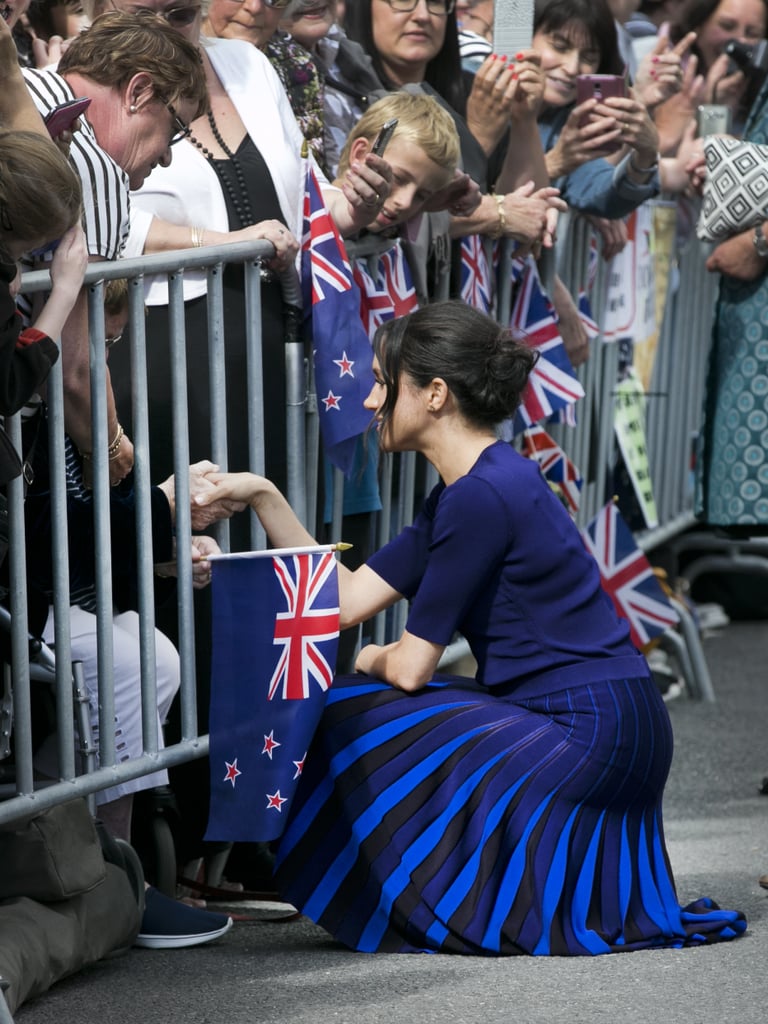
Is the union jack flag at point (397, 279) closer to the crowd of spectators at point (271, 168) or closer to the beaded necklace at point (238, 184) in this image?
the crowd of spectators at point (271, 168)

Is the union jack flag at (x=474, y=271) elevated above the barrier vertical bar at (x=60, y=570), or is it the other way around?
the union jack flag at (x=474, y=271)

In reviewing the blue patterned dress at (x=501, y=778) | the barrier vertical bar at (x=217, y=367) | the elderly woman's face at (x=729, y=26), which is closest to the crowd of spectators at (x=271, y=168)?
the barrier vertical bar at (x=217, y=367)

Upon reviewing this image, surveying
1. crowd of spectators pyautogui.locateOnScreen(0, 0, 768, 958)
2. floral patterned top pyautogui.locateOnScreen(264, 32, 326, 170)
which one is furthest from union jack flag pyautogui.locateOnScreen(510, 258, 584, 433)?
floral patterned top pyautogui.locateOnScreen(264, 32, 326, 170)

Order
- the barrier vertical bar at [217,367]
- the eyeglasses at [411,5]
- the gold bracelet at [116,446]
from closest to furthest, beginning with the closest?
1. the gold bracelet at [116,446]
2. the barrier vertical bar at [217,367]
3. the eyeglasses at [411,5]

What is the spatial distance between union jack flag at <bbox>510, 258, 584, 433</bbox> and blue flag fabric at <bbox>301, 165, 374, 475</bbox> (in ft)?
3.87

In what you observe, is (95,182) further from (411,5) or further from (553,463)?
(553,463)

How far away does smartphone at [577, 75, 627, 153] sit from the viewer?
5520 millimetres

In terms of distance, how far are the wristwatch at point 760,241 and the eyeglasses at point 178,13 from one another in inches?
75.9

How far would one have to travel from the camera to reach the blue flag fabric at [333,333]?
405 cm

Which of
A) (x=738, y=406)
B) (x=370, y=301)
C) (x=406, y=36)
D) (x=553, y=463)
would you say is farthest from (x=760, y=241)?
(x=370, y=301)

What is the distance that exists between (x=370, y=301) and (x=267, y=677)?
1.23 metres

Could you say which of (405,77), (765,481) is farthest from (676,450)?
(405,77)

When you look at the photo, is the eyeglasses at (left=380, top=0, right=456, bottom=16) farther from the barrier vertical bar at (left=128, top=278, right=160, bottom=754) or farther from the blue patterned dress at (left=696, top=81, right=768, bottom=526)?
the barrier vertical bar at (left=128, top=278, right=160, bottom=754)

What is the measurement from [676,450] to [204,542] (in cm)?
438
